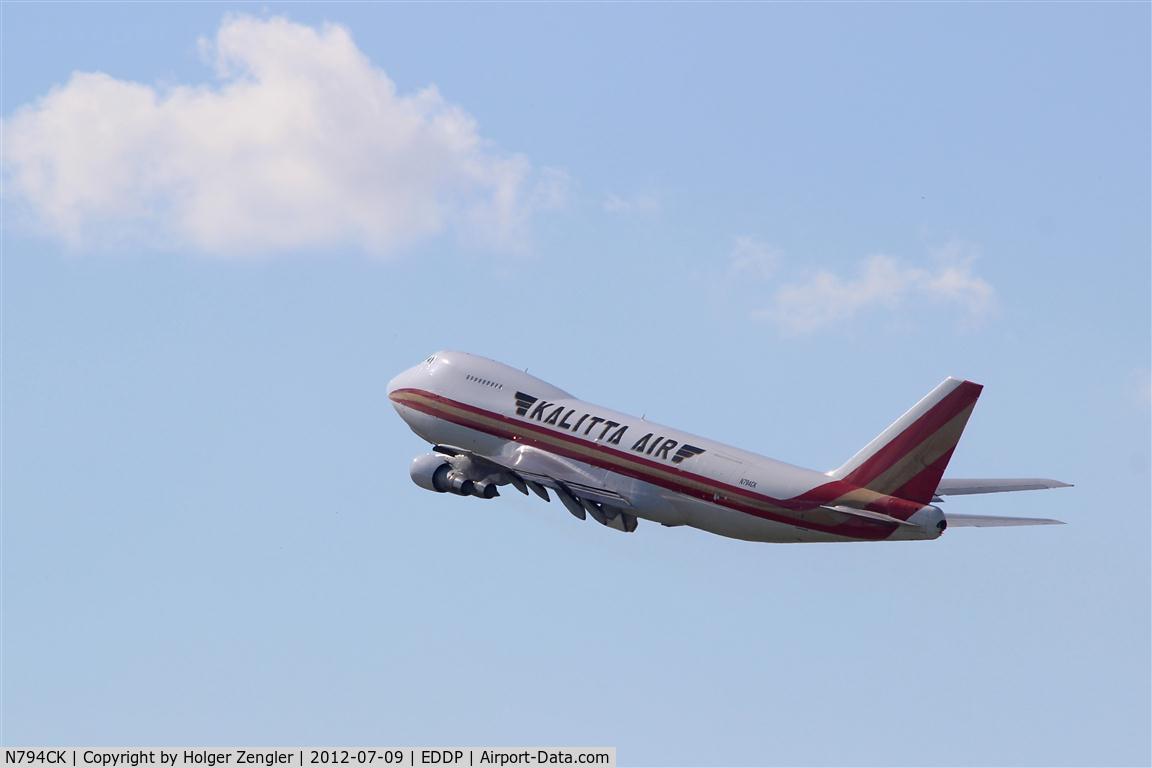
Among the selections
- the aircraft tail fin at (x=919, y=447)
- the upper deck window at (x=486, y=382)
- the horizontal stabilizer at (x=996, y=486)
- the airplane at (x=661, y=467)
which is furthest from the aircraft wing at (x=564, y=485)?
the horizontal stabilizer at (x=996, y=486)

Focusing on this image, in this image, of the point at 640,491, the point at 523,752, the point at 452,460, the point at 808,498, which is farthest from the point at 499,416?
the point at 523,752

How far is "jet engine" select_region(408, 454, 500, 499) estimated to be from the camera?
88.4m

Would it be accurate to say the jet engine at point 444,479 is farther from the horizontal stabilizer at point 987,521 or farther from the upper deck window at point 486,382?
the horizontal stabilizer at point 987,521

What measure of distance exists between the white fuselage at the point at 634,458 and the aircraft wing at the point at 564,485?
136 mm

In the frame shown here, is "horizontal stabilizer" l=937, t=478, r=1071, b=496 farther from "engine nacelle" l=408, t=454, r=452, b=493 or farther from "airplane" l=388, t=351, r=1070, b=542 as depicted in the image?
"engine nacelle" l=408, t=454, r=452, b=493

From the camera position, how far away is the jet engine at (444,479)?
88.4 metres

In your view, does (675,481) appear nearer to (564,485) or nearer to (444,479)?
(564,485)

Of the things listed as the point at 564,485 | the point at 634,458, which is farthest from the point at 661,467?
the point at 564,485

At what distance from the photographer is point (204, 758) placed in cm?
7231

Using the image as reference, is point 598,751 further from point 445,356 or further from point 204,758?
point 445,356

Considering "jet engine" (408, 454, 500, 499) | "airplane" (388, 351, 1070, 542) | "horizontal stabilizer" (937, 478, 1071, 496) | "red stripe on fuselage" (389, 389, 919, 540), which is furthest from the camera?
"jet engine" (408, 454, 500, 499)

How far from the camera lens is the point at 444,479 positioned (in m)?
89.4

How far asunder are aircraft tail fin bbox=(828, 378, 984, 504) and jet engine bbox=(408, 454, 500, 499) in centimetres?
1521

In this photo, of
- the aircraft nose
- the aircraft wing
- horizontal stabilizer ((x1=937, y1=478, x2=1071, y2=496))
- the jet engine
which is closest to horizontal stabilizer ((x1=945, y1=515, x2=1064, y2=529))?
horizontal stabilizer ((x1=937, y1=478, x2=1071, y2=496))
